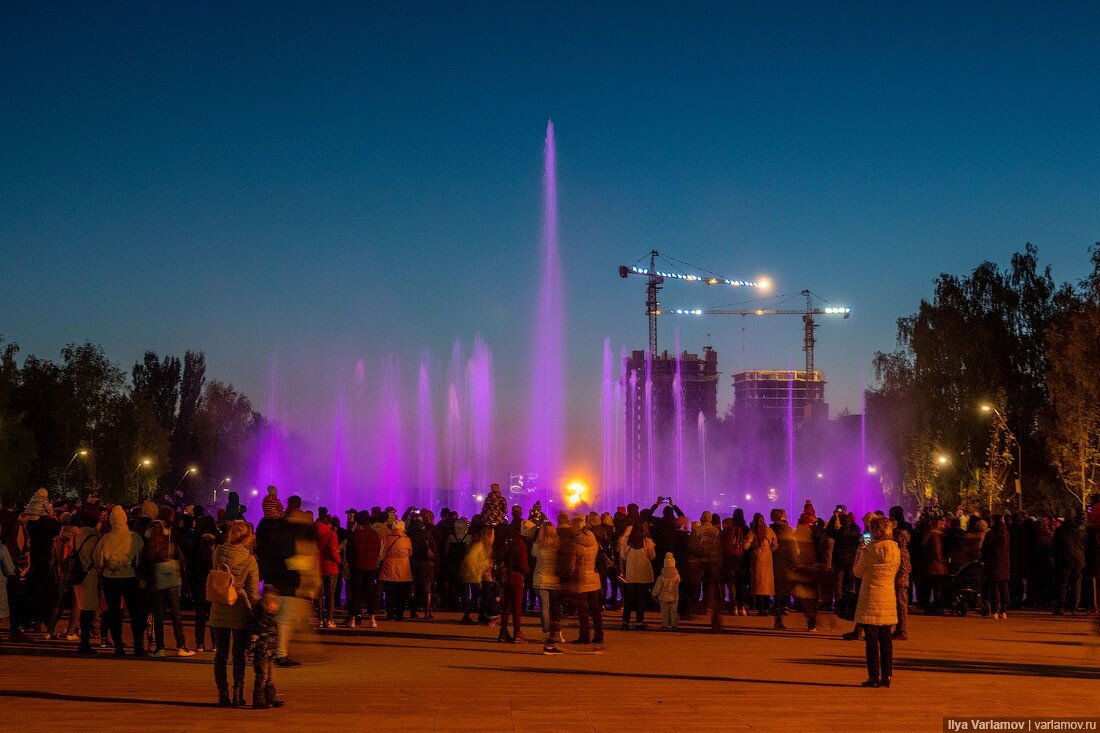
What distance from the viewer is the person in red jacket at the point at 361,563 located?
19.3 meters

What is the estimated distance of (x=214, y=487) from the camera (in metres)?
102

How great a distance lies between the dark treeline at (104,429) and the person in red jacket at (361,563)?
44850 millimetres

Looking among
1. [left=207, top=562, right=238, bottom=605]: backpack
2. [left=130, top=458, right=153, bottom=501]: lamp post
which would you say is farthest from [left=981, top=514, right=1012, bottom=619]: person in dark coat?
[left=130, top=458, right=153, bottom=501]: lamp post

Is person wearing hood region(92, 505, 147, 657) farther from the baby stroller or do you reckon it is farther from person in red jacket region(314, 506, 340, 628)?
the baby stroller

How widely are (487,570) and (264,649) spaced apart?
874 centimetres

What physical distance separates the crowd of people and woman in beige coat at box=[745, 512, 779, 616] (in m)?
0.04

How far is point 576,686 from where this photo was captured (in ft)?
42.4

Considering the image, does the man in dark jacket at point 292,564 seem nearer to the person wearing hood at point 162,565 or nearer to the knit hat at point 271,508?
the person wearing hood at point 162,565

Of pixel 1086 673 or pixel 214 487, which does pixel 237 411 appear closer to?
pixel 214 487

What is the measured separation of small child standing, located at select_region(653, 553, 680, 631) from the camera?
1952cm

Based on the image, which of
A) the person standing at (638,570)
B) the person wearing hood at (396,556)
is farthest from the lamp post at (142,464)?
the person standing at (638,570)

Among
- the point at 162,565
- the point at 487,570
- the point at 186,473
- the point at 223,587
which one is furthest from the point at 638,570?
the point at 186,473

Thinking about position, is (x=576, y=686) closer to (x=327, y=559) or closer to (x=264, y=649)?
(x=264, y=649)

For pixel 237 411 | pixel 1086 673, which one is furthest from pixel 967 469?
pixel 237 411
